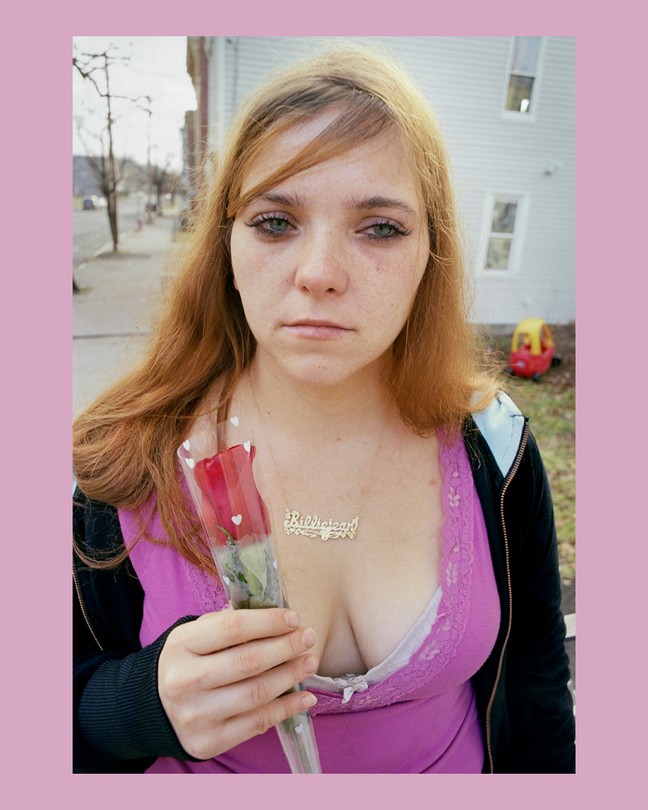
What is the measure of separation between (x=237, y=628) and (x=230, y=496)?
24cm

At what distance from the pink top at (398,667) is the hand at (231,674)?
177 mm

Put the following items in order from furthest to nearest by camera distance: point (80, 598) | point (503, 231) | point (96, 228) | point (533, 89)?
point (503, 231) → point (533, 89) → point (96, 228) → point (80, 598)

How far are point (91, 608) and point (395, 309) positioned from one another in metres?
1.06

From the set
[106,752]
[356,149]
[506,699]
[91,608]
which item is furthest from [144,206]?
[506,699]

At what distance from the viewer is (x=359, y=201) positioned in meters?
1.12

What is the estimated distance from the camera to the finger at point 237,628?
979 millimetres

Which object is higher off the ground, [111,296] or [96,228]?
[96,228]

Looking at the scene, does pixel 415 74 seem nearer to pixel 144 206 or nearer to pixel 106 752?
pixel 144 206

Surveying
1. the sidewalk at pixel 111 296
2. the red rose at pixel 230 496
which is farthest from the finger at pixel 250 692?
the sidewalk at pixel 111 296

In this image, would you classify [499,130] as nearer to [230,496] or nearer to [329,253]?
[329,253]

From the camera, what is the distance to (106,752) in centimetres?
126

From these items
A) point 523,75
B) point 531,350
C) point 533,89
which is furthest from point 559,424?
point 523,75

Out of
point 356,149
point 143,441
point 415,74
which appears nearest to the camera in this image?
point 356,149

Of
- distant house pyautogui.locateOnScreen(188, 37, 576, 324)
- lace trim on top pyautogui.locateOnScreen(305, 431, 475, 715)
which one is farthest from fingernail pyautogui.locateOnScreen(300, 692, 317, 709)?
distant house pyautogui.locateOnScreen(188, 37, 576, 324)
